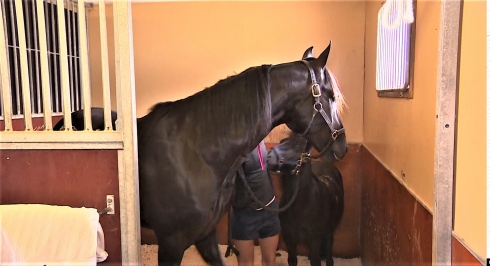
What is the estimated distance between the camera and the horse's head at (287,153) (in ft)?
3.95

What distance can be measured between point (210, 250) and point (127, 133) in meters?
0.52

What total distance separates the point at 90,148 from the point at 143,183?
189mm

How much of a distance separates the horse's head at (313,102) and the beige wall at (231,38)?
0.50ft

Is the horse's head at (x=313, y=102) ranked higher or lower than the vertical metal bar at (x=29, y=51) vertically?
lower

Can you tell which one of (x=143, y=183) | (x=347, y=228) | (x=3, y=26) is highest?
(x=3, y=26)

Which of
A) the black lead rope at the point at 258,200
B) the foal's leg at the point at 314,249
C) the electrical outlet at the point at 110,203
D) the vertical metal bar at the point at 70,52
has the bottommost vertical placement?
the foal's leg at the point at 314,249

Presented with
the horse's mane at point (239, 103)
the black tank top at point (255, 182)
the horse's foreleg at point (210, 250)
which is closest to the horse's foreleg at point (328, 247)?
the black tank top at point (255, 182)

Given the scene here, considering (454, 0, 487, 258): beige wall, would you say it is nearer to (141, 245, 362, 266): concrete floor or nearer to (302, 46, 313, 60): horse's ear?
(302, 46, 313, 60): horse's ear

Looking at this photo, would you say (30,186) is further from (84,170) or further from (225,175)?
(225,175)

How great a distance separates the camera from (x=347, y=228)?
1342 millimetres

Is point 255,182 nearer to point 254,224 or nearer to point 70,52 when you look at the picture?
point 254,224

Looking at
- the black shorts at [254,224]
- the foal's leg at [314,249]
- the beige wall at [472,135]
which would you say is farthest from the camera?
the foal's leg at [314,249]

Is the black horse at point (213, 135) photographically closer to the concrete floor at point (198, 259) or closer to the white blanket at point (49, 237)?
the concrete floor at point (198, 259)

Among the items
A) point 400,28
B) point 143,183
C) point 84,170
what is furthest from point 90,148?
point 400,28
